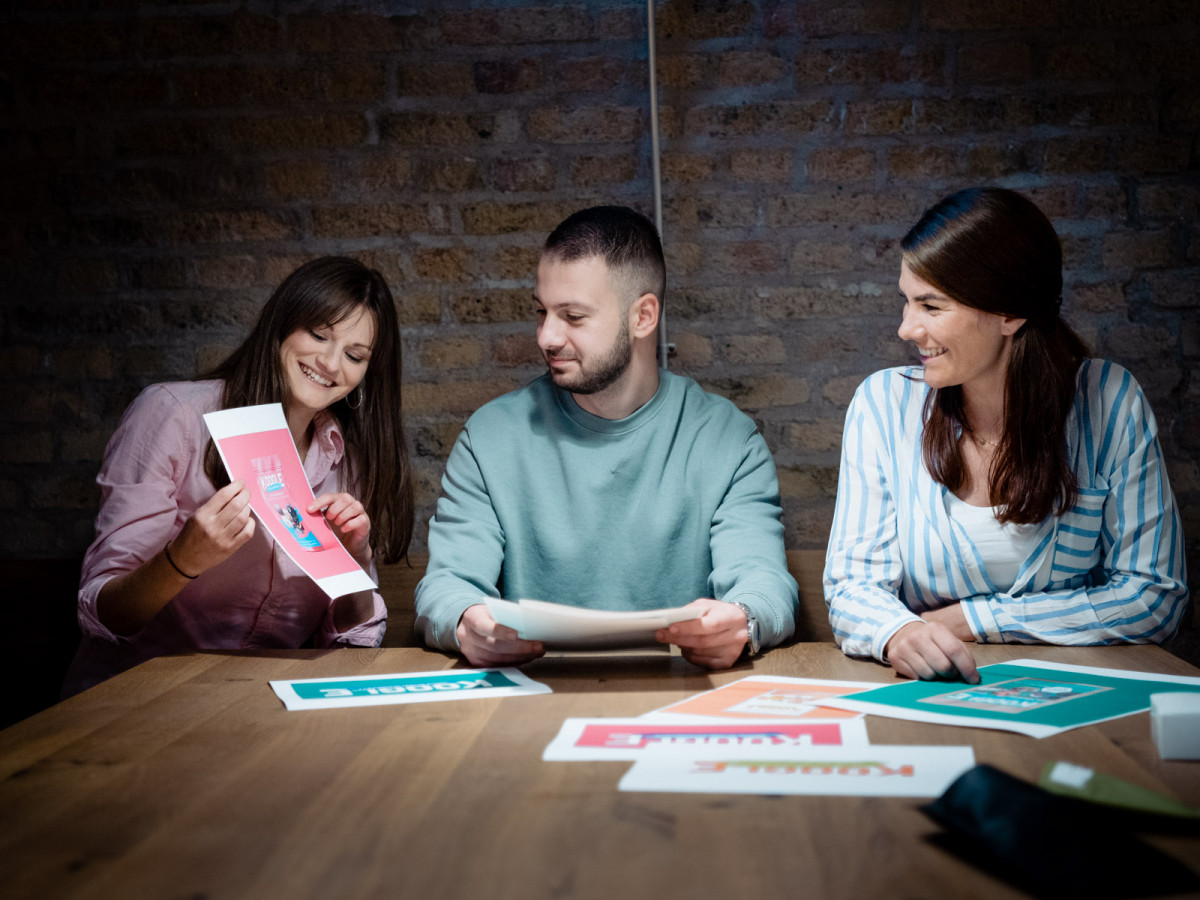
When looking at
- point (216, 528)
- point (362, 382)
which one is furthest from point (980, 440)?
point (216, 528)

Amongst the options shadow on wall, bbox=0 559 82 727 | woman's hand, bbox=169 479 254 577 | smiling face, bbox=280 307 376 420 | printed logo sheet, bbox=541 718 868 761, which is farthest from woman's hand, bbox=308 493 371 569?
shadow on wall, bbox=0 559 82 727

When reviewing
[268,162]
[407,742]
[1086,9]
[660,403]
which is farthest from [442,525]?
[1086,9]

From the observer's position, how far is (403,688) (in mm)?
1414

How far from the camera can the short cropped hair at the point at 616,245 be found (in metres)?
2.10

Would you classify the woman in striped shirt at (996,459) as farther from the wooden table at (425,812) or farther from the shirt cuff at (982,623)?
the wooden table at (425,812)

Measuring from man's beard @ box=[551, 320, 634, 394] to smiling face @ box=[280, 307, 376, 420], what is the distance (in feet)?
1.39

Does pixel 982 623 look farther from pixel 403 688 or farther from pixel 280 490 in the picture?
pixel 280 490

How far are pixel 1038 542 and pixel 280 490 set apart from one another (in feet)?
4.32

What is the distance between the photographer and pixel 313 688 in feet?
4.65

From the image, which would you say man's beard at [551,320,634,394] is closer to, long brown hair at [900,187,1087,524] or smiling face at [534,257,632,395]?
smiling face at [534,257,632,395]

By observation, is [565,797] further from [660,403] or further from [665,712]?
[660,403]

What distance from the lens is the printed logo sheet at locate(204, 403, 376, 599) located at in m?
1.66

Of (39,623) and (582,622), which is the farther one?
(39,623)

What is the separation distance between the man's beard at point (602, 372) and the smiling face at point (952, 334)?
0.55 metres
